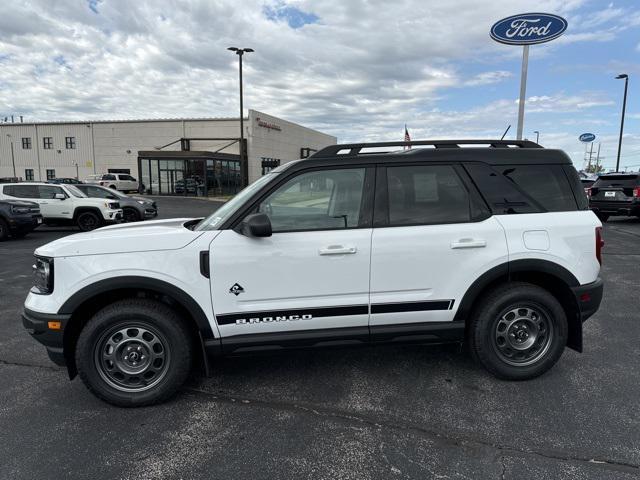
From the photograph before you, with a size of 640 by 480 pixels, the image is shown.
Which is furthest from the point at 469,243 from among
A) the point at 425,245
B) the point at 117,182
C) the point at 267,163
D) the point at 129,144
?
the point at 129,144

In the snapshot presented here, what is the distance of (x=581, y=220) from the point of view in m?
3.52

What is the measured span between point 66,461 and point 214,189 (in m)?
35.0

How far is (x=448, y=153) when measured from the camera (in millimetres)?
3527

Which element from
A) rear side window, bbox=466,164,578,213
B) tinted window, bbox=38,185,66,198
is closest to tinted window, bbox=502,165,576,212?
rear side window, bbox=466,164,578,213

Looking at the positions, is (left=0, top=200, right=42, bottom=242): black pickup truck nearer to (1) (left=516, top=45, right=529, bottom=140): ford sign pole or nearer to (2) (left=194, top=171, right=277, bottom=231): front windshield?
(2) (left=194, top=171, right=277, bottom=231): front windshield

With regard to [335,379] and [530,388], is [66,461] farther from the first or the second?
[530,388]

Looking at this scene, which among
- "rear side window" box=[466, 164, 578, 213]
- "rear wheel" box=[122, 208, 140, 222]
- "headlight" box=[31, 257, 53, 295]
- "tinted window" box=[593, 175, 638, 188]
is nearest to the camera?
"headlight" box=[31, 257, 53, 295]

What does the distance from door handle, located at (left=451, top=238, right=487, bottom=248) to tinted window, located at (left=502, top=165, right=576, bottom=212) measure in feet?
1.93

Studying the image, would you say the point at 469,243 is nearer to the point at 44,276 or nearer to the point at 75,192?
the point at 44,276

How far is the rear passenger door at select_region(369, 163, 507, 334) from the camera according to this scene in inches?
130

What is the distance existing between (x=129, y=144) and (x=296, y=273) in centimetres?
4771

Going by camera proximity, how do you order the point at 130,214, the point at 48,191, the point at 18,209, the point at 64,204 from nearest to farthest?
the point at 18,209
the point at 64,204
the point at 48,191
the point at 130,214

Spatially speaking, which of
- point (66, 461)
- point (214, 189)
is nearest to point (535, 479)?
point (66, 461)

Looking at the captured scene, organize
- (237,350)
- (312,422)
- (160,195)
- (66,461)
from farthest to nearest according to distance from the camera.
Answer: (160,195) < (237,350) < (312,422) < (66,461)
